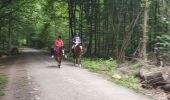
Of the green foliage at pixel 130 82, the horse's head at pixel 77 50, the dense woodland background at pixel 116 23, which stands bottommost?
the green foliage at pixel 130 82

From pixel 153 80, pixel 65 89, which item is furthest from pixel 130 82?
pixel 65 89

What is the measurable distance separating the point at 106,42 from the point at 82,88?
1655cm

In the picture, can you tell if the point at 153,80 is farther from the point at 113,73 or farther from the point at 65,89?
the point at 65,89

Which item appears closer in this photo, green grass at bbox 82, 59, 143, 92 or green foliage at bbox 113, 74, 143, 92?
green foliage at bbox 113, 74, 143, 92

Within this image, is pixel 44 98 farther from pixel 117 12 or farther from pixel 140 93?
pixel 117 12

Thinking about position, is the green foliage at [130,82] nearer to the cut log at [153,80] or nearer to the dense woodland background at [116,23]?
the cut log at [153,80]

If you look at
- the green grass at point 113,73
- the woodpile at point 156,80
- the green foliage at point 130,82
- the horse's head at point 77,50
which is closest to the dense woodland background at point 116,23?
the green grass at point 113,73

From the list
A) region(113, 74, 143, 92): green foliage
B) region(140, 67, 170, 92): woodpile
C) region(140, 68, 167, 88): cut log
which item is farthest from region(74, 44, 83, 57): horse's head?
region(140, 68, 167, 88): cut log

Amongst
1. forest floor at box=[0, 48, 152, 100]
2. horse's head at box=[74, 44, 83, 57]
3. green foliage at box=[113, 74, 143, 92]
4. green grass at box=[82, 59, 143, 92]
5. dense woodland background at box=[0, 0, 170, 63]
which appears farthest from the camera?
horse's head at box=[74, 44, 83, 57]

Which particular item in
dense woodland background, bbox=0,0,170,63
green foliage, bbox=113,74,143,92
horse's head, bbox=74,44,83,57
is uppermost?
dense woodland background, bbox=0,0,170,63

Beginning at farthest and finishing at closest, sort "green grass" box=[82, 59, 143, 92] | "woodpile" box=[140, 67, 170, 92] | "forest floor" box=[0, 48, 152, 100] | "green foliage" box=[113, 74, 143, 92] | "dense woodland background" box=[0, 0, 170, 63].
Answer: "dense woodland background" box=[0, 0, 170, 63] < "woodpile" box=[140, 67, 170, 92] < "green grass" box=[82, 59, 143, 92] < "green foliage" box=[113, 74, 143, 92] < "forest floor" box=[0, 48, 152, 100]

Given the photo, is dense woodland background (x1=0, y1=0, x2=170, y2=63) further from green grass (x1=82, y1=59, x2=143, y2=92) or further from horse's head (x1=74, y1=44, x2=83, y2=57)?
horse's head (x1=74, y1=44, x2=83, y2=57)

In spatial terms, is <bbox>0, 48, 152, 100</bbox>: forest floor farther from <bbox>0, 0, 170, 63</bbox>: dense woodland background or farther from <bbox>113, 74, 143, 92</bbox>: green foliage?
<bbox>0, 0, 170, 63</bbox>: dense woodland background

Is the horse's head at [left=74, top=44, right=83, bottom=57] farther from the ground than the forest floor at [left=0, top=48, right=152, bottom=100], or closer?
farther from the ground
